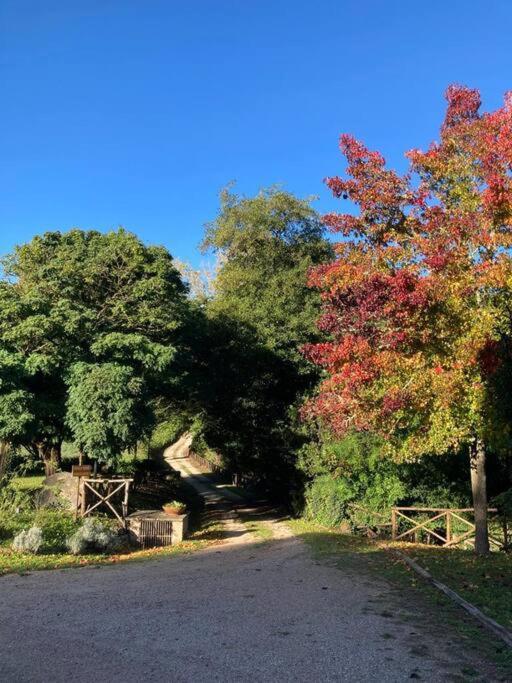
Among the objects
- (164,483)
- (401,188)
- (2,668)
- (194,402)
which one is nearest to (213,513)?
(194,402)

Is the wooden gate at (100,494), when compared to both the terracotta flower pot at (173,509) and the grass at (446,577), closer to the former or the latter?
the terracotta flower pot at (173,509)

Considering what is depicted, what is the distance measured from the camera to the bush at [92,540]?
1335cm

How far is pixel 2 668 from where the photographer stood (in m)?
5.10

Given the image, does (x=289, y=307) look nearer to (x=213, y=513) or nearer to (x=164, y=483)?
(x=213, y=513)

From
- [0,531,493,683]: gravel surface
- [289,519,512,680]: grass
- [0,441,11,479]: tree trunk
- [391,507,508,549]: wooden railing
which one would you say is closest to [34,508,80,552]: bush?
[0,441,11,479]: tree trunk

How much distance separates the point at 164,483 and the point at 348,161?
2388cm

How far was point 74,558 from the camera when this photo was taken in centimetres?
1270

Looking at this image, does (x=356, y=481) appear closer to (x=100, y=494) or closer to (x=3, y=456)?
(x=100, y=494)

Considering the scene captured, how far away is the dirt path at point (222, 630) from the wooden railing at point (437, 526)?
598 cm

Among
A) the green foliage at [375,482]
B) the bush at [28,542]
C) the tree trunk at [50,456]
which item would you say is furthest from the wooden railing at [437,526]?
the tree trunk at [50,456]

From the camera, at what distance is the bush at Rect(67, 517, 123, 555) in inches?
526

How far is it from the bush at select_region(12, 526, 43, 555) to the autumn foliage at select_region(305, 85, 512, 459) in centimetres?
705

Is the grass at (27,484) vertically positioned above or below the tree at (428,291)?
below

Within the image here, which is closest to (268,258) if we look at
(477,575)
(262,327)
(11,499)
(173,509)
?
(262,327)
